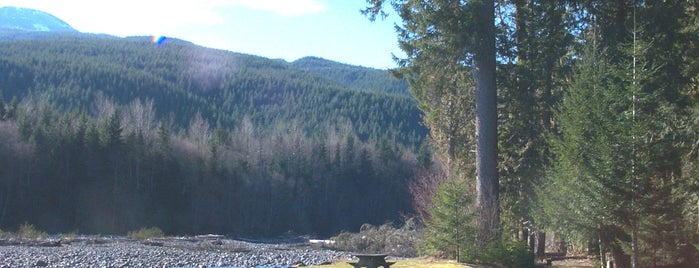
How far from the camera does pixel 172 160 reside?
67.8 m

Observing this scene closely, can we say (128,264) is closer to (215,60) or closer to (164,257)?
(164,257)

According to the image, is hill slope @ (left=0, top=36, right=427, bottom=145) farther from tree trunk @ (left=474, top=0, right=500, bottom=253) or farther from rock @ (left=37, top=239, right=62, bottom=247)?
tree trunk @ (left=474, top=0, right=500, bottom=253)

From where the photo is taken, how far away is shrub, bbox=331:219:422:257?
1322 inches

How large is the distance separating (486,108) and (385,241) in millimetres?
20643

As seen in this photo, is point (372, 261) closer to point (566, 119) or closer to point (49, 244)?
point (566, 119)

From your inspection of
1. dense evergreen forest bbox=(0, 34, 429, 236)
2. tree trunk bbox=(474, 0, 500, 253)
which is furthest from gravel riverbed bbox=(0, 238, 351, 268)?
tree trunk bbox=(474, 0, 500, 253)

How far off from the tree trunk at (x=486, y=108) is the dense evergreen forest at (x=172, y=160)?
46.9 feet

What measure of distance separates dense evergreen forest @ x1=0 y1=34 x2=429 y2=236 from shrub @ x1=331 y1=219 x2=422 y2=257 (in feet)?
7.56

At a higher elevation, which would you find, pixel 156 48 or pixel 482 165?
pixel 156 48

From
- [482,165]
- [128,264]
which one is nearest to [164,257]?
[128,264]

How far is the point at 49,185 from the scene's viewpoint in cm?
5947

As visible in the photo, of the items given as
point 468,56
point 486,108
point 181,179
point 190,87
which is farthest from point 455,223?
point 190,87

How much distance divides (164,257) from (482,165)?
58.7 ft

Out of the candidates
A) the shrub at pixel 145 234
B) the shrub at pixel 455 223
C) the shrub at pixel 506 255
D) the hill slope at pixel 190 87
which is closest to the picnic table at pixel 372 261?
the shrub at pixel 455 223
